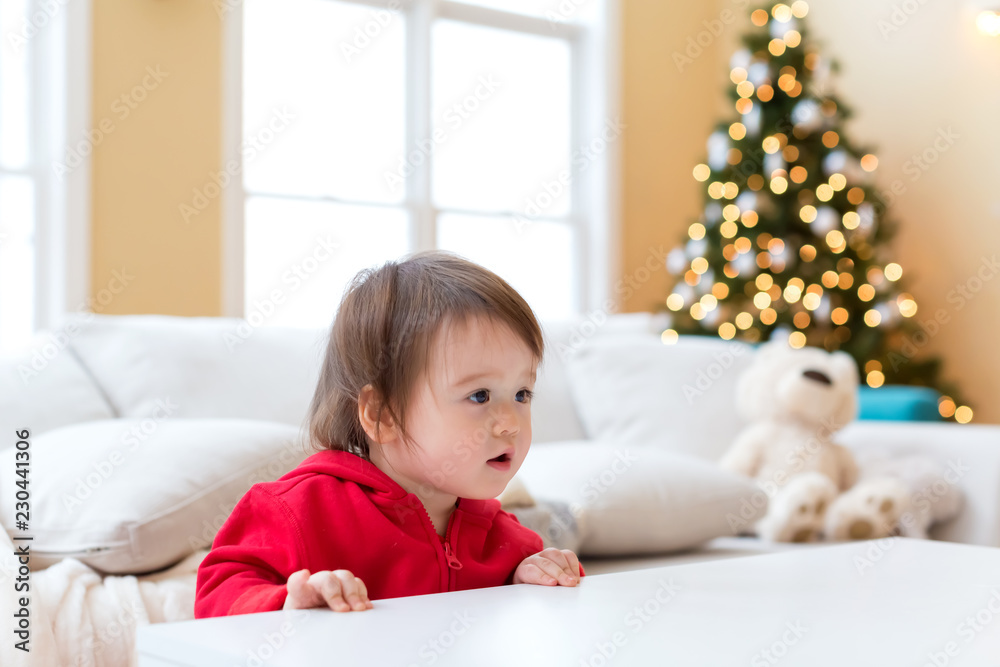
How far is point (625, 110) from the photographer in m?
4.55

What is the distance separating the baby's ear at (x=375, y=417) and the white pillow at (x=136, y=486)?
1.74ft

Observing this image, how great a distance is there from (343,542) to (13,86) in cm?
282

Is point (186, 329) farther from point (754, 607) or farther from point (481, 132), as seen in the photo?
point (481, 132)

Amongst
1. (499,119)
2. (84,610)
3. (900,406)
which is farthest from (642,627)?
(499,119)

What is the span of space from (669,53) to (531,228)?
1.14 metres

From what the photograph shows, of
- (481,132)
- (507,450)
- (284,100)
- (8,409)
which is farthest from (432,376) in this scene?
(481,132)

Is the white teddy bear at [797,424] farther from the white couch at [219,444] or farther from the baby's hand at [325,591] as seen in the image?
the baby's hand at [325,591]

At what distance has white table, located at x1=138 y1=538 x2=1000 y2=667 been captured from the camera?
0.61 meters

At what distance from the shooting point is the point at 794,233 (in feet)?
13.5

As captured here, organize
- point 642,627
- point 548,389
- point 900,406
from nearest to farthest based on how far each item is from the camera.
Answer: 1. point 642,627
2. point 548,389
3. point 900,406

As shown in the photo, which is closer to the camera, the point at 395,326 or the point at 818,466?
the point at 395,326

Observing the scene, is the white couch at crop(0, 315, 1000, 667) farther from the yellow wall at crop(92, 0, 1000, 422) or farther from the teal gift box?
the yellow wall at crop(92, 0, 1000, 422)

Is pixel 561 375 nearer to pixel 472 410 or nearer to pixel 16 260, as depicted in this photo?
A: pixel 472 410

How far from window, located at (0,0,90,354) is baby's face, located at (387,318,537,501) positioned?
2.56 meters
